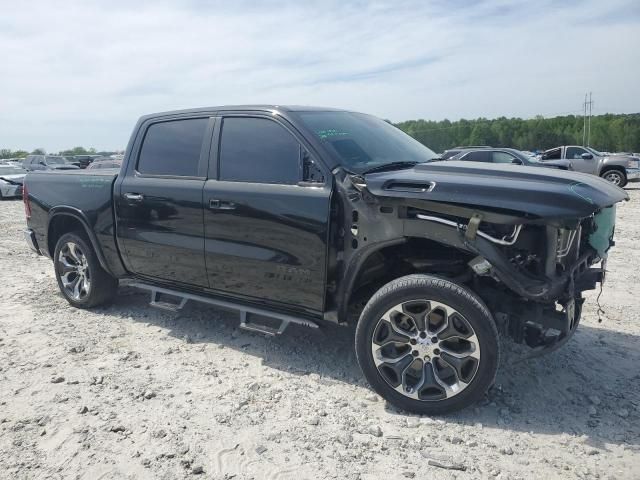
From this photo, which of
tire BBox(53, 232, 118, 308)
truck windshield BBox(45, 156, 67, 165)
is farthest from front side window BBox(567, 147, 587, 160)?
truck windshield BBox(45, 156, 67, 165)

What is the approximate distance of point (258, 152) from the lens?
4.06 metres

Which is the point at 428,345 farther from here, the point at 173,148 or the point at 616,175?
the point at 616,175

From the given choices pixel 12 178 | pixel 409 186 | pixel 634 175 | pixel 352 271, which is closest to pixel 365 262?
pixel 352 271

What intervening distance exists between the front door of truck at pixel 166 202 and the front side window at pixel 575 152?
60.7 ft

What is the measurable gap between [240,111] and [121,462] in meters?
2.62

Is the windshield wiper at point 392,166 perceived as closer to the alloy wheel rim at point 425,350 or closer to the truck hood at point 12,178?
the alloy wheel rim at point 425,350

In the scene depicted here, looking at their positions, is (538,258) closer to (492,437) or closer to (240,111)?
(492,437)

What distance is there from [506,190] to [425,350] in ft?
3.59

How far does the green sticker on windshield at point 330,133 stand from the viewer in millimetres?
3846

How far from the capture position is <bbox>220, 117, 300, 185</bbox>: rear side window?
3881 mm

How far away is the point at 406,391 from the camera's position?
335 cm

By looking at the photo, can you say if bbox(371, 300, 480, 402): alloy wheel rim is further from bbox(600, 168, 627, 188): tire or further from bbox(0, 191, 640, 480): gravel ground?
bbox(600, 168, 627, 188): tire

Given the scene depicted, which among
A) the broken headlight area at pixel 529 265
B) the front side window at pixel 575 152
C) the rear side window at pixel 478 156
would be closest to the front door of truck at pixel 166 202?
the broken headlight area at pixel 529 265

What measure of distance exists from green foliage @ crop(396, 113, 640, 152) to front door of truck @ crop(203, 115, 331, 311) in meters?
73.7
